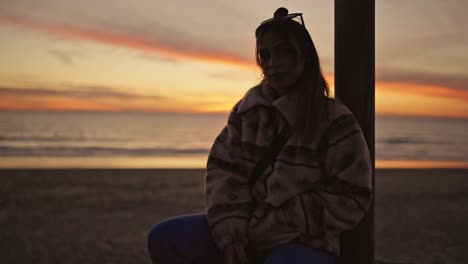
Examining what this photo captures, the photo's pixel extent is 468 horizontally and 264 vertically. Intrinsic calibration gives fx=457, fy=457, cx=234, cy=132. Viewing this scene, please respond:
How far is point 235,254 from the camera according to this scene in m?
2.11

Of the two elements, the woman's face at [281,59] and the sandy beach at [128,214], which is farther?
the sandy beach at [128,214]

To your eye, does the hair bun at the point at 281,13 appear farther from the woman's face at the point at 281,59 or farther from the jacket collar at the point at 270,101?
the jacket collar at the point at 270,101

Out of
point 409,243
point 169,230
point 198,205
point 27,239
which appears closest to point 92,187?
point 198,205

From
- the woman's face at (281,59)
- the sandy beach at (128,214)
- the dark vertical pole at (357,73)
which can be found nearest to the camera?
the woman's face at (281,59)

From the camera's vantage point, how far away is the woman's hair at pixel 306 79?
7.04ft

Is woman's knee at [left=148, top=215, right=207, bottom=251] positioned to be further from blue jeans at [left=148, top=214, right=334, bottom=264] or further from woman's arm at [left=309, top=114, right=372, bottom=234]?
woman's arm at [left=309, top=114, right=372, bottom=234]

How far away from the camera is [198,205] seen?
7832 mm

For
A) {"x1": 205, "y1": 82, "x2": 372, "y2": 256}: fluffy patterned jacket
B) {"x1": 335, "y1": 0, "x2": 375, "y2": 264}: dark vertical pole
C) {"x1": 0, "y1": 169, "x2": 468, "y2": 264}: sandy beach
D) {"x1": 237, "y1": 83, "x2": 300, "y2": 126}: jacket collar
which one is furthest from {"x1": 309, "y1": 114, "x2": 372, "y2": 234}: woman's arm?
{"x1": 0, "y1": 169, "x2": 468, "y2": 264}: sandy beach

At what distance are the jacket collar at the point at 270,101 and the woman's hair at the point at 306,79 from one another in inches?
1.2

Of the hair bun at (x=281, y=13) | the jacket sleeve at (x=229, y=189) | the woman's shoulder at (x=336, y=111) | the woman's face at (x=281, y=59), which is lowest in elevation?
the jacket sleeve at (x=229, y=189)

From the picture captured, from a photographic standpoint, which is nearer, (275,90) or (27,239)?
(275,90)

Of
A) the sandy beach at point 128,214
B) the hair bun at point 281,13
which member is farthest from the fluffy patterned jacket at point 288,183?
the sandy beach at point 128,214

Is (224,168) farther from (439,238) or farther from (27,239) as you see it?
Result: (439,238)

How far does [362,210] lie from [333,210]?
0.44 feet
